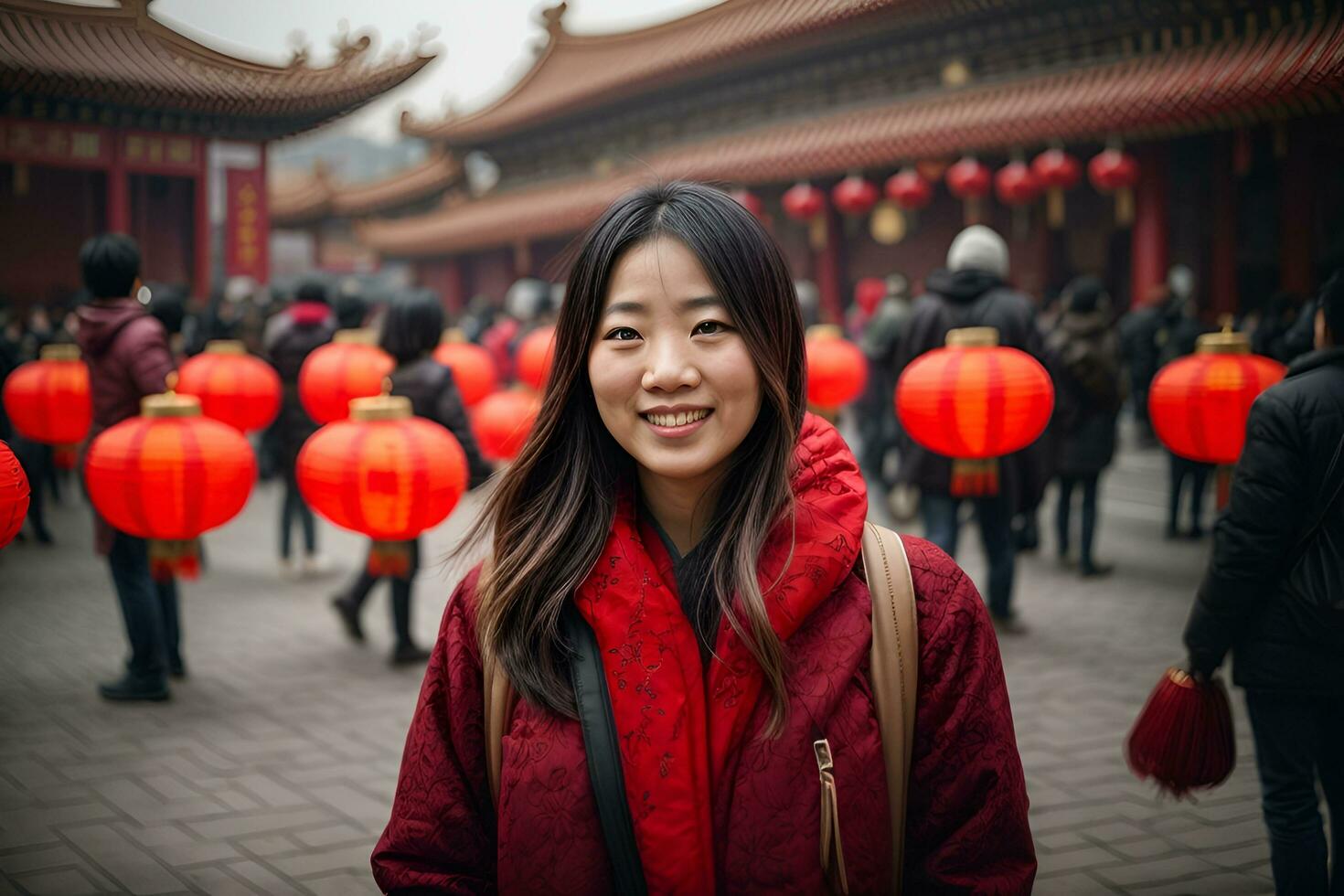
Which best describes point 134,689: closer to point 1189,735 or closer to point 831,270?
point 1189,735

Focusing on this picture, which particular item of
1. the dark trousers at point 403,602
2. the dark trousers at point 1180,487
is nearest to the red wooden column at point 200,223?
the dark trousers at point 403,602

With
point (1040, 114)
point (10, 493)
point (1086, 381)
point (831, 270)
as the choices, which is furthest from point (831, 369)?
point (831, 270)

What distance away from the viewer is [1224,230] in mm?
9125

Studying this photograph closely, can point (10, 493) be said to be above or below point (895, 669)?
above

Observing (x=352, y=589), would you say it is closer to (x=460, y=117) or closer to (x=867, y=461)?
(x=867, y=461)

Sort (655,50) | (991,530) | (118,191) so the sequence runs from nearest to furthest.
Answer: (118,191), (991,530), (655,50)

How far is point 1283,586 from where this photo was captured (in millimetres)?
2500

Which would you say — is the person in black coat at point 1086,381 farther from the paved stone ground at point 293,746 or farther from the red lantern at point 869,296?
the red lantern at point 869,296

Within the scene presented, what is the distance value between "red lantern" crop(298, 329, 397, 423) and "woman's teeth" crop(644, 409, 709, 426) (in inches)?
128

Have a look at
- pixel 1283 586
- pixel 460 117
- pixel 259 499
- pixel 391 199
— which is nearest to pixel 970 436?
pixel 1283 586

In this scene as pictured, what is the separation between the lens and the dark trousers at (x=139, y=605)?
4383 mm

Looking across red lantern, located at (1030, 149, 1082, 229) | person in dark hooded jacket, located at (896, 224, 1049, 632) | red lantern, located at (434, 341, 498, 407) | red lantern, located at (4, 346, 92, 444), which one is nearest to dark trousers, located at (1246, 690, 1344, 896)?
person in dark hooded jacket, located at (896, 224, 1049, 632)

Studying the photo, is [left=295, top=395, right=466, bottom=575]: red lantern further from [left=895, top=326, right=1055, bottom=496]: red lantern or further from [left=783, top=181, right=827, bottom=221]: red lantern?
[left=783, top=181, right=827, bottom=221]: red lantern

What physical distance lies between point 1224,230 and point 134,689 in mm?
8364
